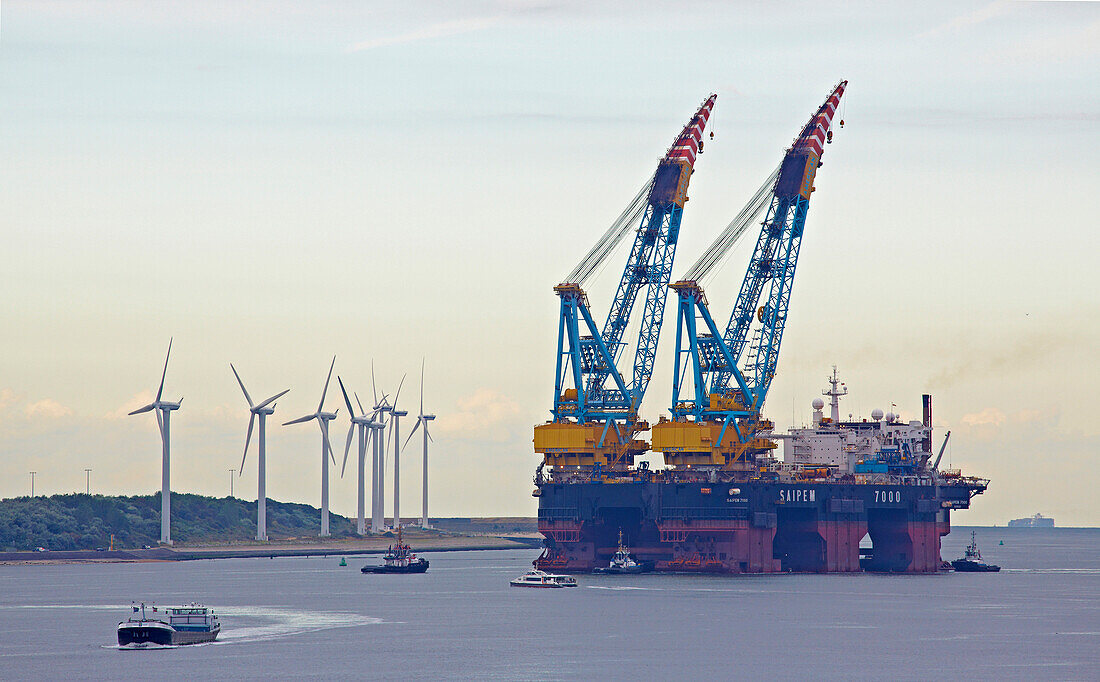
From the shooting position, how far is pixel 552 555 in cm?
17838

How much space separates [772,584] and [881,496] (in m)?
18.3

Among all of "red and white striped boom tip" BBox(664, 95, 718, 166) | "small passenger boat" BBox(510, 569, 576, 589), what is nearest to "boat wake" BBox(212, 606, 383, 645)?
"small passenger boat" BBox(510, 569, 576, 589)

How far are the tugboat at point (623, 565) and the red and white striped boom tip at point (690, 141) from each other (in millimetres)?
40969

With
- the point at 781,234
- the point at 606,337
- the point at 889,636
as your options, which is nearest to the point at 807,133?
the point at 781,234

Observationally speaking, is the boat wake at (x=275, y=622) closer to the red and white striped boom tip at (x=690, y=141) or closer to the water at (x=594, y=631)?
the water at (x=594, y=631)

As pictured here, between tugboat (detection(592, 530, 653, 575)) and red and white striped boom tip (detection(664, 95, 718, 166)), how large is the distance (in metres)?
41.0

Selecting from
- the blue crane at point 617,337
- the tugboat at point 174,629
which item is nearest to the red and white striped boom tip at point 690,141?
the blue crane at point 617,337

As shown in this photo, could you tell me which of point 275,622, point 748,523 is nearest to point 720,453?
point 748,523

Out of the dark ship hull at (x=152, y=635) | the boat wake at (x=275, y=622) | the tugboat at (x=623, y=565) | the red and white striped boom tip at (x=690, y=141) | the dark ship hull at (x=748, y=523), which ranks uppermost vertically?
the red and white striped boom tip at (x=690, y=141)

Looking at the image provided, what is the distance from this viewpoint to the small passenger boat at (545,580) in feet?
547

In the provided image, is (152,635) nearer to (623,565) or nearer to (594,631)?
(594,631)

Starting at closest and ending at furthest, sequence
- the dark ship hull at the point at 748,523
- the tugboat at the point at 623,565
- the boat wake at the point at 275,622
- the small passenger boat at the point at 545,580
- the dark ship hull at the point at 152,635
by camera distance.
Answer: the dark ship hull at the point at 152,635 < the boat wake at the point at 275,622 < the dark ship hull at the point at 748,523 < the small passenger boat at the point at 545,580 < the tugboat at the point at 623,565

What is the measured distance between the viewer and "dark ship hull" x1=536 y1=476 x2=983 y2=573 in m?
165

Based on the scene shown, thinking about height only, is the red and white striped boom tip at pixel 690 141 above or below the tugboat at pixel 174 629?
above
